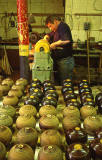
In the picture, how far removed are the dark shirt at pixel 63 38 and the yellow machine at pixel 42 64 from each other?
590 millimetres

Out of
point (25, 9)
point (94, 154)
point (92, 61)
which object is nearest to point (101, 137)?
point (94, 154)

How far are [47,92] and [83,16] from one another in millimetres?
4998

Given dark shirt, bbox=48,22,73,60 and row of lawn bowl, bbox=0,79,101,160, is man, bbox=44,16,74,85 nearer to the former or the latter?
dark shirt, bbox=48,22,73,60

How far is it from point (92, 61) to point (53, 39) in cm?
263

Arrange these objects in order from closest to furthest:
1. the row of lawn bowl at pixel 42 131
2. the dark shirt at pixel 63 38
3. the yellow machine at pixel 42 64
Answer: the row of lawn bowl at pixel 42 131
the yellow machine at pixel 42 64
the dark shirt at pixel 63 38

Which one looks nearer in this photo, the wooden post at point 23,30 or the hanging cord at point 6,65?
the wooden post at point 23,30

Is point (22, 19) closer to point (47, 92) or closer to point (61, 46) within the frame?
point (61, 46)

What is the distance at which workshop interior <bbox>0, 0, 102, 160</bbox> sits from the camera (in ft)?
6.01

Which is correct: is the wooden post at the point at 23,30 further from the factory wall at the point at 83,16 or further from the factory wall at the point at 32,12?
the factory wall at the point at 32,12

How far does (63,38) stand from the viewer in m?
4.25

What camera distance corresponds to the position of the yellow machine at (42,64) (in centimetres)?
378

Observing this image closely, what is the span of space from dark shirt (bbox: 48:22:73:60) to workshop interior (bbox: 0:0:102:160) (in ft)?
1.33

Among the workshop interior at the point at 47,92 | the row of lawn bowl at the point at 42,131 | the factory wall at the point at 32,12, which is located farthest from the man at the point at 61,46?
the factory wall at the point at 32,12

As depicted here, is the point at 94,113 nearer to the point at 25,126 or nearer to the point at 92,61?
the point at 25,126
